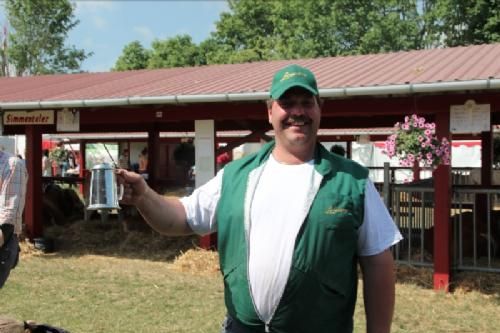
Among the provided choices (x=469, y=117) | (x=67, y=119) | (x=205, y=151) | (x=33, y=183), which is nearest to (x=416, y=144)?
(x=469, y=117)

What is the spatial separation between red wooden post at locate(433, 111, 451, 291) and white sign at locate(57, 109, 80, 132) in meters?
5.61

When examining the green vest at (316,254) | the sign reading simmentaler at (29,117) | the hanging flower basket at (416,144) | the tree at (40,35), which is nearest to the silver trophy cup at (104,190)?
the green vest at (316,254)

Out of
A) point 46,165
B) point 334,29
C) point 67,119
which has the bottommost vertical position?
point 46,165

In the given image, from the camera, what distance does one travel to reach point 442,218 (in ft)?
24.4

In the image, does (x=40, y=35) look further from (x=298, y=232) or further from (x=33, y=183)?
(x=298, y=232)

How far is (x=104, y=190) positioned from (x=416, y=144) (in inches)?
191

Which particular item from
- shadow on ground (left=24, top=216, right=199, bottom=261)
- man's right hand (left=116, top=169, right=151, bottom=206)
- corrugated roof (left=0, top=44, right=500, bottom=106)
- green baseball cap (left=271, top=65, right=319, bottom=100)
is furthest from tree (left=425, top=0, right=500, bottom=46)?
man's right hand (left=116, top=169, right=151, bottom=206)

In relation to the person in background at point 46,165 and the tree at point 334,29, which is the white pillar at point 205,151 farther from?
the tree at point 334,29

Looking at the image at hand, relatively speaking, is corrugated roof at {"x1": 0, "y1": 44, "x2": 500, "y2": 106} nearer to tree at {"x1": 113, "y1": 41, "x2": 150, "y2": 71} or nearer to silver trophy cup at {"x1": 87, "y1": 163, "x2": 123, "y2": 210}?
silver trophy cup at {"x1": 87, "y1": 163, "x2": 123, "y2": 210}

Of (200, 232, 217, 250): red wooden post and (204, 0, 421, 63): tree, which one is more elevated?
(204, 0, 421, 63): tree

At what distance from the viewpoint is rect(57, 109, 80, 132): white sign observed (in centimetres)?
992

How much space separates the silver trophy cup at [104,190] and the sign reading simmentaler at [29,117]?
807 centimetres

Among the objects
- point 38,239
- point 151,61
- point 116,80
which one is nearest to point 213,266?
point 38,239

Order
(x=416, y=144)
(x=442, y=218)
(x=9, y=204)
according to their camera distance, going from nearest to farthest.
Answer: (x=9, y=204) → (x=416, y=144) → (x=442, y=218)
